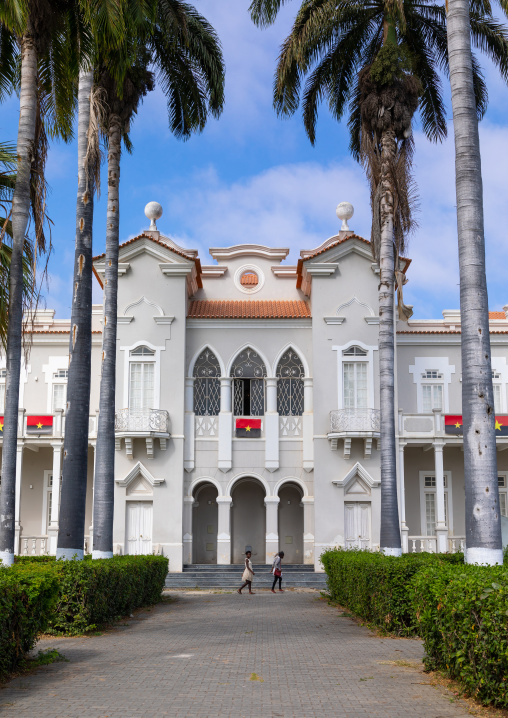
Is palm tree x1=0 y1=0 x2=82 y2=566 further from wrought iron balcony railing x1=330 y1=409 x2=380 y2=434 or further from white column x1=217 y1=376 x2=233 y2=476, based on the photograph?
wrought iron balcony railing x1=330 y1=409 x2=380 y2=434

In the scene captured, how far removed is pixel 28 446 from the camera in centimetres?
2816

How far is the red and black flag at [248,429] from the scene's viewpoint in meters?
27.6

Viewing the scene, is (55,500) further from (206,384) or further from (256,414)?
(256,414)

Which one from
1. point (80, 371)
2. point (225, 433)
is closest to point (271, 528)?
point (225, 433)

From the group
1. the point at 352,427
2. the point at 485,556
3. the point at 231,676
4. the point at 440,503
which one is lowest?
the point at 231,676

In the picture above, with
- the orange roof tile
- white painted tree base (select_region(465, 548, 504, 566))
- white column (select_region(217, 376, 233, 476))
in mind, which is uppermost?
the orange roof tile

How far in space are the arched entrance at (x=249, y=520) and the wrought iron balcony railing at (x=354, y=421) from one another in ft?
15.5

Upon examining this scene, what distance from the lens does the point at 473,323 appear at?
10094 mm

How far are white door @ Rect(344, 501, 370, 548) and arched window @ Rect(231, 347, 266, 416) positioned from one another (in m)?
4.66

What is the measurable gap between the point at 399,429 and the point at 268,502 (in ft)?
17.2

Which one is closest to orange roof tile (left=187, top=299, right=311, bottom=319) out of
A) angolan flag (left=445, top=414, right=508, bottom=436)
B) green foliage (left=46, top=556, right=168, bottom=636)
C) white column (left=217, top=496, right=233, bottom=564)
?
angolan flag (left=445, top=414, right=508, bottom=436)

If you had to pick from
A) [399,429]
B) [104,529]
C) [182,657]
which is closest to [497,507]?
[182,657]

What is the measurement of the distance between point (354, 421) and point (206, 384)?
18.2ft

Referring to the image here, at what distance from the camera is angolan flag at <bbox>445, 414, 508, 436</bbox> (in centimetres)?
Answer: 2698
